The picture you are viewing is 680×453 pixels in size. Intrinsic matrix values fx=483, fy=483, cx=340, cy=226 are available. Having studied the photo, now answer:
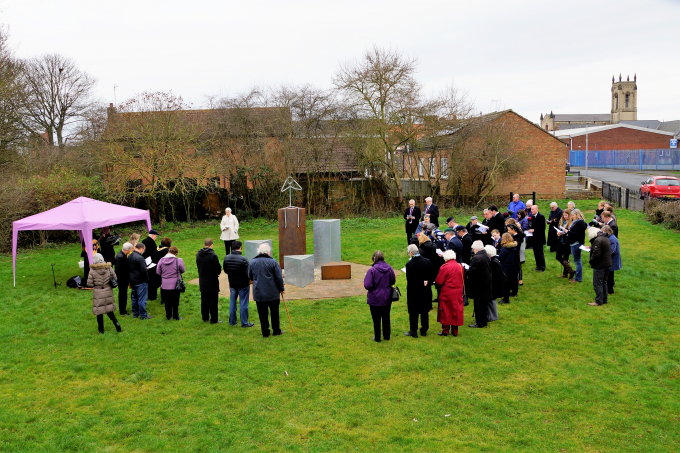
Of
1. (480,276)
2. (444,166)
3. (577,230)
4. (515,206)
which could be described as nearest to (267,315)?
(480,276)

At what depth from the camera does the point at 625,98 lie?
94.1m

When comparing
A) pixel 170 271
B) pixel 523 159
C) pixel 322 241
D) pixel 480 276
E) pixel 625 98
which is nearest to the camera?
pixel 480 276

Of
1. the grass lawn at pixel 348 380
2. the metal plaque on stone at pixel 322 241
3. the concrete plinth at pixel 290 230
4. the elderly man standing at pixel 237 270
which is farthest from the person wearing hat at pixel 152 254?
the metal plaque on stone at pixel 322 241

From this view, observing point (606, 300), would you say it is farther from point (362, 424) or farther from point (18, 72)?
point (18, 72)

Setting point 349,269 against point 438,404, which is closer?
point 438,404

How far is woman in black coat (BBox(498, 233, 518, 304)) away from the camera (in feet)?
29.5

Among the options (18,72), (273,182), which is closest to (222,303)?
(273,182)

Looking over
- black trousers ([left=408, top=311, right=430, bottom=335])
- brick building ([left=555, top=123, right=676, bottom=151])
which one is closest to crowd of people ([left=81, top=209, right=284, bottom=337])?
black trousers ([left=408, top=311, right=430, bottom=335])

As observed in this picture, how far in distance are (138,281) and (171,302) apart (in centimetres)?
73

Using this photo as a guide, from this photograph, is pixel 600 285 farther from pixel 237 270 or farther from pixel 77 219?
pixel 77 219

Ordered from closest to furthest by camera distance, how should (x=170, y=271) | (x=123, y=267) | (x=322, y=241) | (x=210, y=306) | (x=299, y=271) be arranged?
(x=170, y=271) → (x=210, y=306) → (x=123, y=267) → (x=299, y=271) → (x=322, y=241)

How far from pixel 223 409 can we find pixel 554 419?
386cm

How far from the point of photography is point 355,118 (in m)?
23.0

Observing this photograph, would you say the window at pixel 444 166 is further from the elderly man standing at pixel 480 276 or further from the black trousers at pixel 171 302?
the black trousers at pixel 171 302
